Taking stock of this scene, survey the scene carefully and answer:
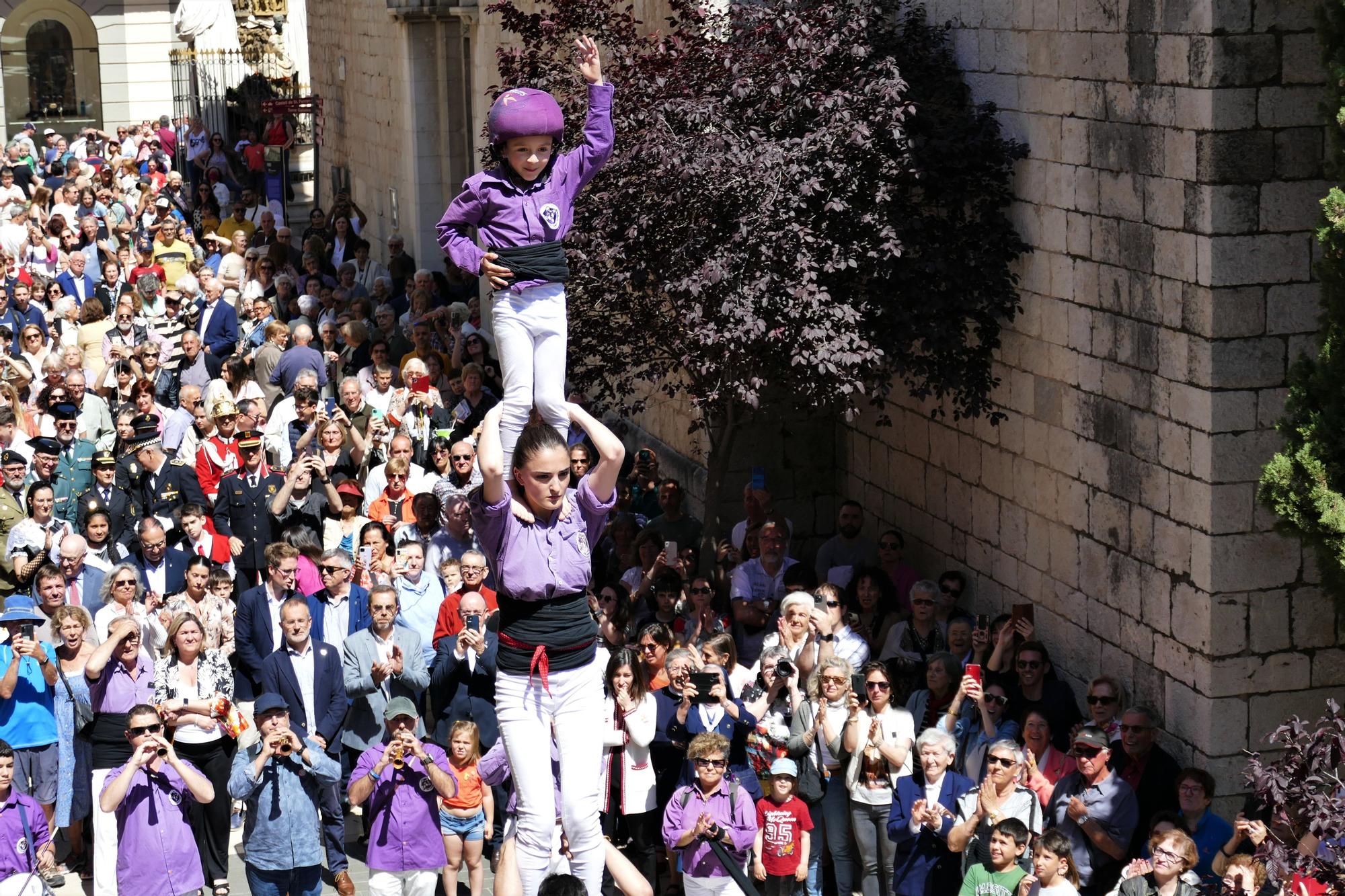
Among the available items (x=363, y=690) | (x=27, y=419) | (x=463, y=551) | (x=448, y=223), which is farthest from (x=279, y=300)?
(x=448, y=223)

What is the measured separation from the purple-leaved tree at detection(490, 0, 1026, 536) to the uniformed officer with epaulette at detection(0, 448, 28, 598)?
4295 millimetres

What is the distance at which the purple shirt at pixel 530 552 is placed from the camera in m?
6.10

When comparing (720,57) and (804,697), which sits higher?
(720,57)

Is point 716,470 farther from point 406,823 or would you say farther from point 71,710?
point 71,710

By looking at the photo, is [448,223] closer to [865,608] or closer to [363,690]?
[363,690]

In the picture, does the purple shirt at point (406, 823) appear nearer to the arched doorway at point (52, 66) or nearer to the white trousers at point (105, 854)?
the white trousers at point (105, 854)

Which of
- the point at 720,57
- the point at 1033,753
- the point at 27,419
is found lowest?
the point at 1033,753

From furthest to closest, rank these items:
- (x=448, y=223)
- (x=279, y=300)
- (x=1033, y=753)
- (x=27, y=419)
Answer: (x=279, y=300) → (x=27, y=419) → (x=1033, y=753) → (x=448, y=223)

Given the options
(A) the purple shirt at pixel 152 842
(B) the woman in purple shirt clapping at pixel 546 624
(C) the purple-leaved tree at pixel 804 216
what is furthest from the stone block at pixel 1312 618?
(A) the purple shirt at pixel 152 842

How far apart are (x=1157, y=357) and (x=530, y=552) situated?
15.2 ft

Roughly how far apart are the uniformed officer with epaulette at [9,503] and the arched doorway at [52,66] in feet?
96.3

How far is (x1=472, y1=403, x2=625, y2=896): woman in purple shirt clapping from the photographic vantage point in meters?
6.12

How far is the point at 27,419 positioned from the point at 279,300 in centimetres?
562

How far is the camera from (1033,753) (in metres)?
9.42
